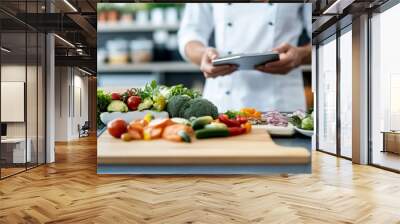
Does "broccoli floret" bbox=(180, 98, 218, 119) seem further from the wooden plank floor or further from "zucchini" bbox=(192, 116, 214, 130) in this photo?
the wooden plank floor

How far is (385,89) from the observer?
22.7ft

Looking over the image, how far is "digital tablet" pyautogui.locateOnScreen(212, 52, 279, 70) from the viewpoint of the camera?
2285mm

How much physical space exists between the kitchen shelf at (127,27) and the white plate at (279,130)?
28.6 inches

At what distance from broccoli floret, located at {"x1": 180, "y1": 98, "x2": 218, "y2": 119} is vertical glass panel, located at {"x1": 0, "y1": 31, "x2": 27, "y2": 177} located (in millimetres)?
4622

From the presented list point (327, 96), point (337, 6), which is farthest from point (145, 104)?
point (327, 96)

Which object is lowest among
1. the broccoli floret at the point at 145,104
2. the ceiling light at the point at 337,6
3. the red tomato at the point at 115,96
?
the broccoli floret at the point at 145,104

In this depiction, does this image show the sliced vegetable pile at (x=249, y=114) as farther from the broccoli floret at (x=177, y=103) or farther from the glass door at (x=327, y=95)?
the glass door at (x=327, y=95)

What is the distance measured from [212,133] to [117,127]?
1.73ft

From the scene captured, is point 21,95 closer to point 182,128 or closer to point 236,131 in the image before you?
point 182,128

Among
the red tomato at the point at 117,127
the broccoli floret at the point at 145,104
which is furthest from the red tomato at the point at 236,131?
the red tomato at the point at 117,127

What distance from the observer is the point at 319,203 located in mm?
4461

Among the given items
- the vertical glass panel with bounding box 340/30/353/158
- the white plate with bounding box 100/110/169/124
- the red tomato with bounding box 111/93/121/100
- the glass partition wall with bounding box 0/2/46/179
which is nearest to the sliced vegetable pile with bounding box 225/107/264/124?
the white plate with bounding box 100/110/169/124

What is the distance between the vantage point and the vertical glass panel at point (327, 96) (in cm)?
937

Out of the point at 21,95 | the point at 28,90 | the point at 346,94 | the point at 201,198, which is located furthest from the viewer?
the point at 346,94
